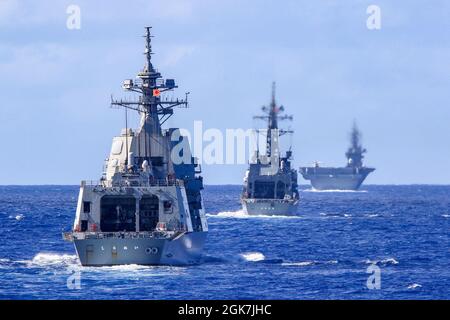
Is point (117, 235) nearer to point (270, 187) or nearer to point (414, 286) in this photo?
point (414, 286)

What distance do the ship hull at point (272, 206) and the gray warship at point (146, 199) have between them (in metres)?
70.7

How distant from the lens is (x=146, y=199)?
77250 mm

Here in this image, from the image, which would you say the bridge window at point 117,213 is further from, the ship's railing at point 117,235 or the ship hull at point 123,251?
the ship hull at point 123,251

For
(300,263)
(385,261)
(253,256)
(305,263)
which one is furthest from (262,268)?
(253,256)

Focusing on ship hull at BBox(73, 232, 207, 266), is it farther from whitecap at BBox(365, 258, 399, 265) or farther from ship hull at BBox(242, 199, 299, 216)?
ship hull at BBox(242, 199, 299, 216)

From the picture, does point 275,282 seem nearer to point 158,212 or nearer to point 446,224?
point 158,212

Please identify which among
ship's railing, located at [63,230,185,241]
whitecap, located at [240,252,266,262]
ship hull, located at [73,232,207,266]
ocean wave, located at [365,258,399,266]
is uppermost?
ship's railing, located at [63,230,185,241]

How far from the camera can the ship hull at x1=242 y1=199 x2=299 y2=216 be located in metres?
158

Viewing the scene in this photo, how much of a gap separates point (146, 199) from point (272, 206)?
82.4m

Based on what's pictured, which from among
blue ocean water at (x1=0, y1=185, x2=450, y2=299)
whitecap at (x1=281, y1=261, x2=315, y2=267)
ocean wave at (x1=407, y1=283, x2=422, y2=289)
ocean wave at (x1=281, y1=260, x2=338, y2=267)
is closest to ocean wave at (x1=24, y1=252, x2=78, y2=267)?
blue ocean water at (x1=0, y1=185, x2=450, y2=299)

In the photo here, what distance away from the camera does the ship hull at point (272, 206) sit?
15850 centimetres

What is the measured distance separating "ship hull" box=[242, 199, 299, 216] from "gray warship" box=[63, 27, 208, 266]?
232 ft
